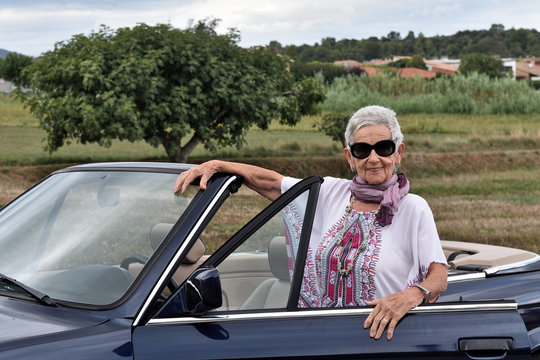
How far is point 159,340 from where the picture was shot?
2656 millimetres

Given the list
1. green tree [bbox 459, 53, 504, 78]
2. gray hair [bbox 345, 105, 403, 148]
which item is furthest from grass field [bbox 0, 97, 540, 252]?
green tree [bbox 459, 53, 504, 78]

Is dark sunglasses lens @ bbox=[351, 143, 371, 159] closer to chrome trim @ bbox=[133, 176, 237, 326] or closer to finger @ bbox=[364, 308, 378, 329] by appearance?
chrome trim @ bbox=[133, 176, 237, 326]

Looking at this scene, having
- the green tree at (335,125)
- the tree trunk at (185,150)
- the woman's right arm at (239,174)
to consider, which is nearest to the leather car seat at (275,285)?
the woman's right arm at (239,174)

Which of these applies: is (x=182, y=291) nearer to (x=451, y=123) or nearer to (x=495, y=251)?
(x=495, y=251)

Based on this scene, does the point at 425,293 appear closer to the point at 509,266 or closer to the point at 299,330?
the point at 299,330

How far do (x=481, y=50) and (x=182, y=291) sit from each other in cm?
16008

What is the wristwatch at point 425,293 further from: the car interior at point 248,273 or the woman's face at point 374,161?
the woman's face at point 374,161

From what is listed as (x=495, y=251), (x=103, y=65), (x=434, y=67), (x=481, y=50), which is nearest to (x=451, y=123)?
(x=103, y=65)

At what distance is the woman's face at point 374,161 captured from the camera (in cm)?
351

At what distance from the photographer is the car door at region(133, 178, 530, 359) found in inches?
105

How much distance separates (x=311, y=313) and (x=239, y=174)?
28.3 inches

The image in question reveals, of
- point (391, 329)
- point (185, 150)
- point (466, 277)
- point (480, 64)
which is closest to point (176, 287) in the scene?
point (391, 329)

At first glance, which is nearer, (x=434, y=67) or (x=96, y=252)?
(x=96, y=252)

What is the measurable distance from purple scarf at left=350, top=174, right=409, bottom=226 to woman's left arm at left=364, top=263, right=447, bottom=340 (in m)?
0.35
